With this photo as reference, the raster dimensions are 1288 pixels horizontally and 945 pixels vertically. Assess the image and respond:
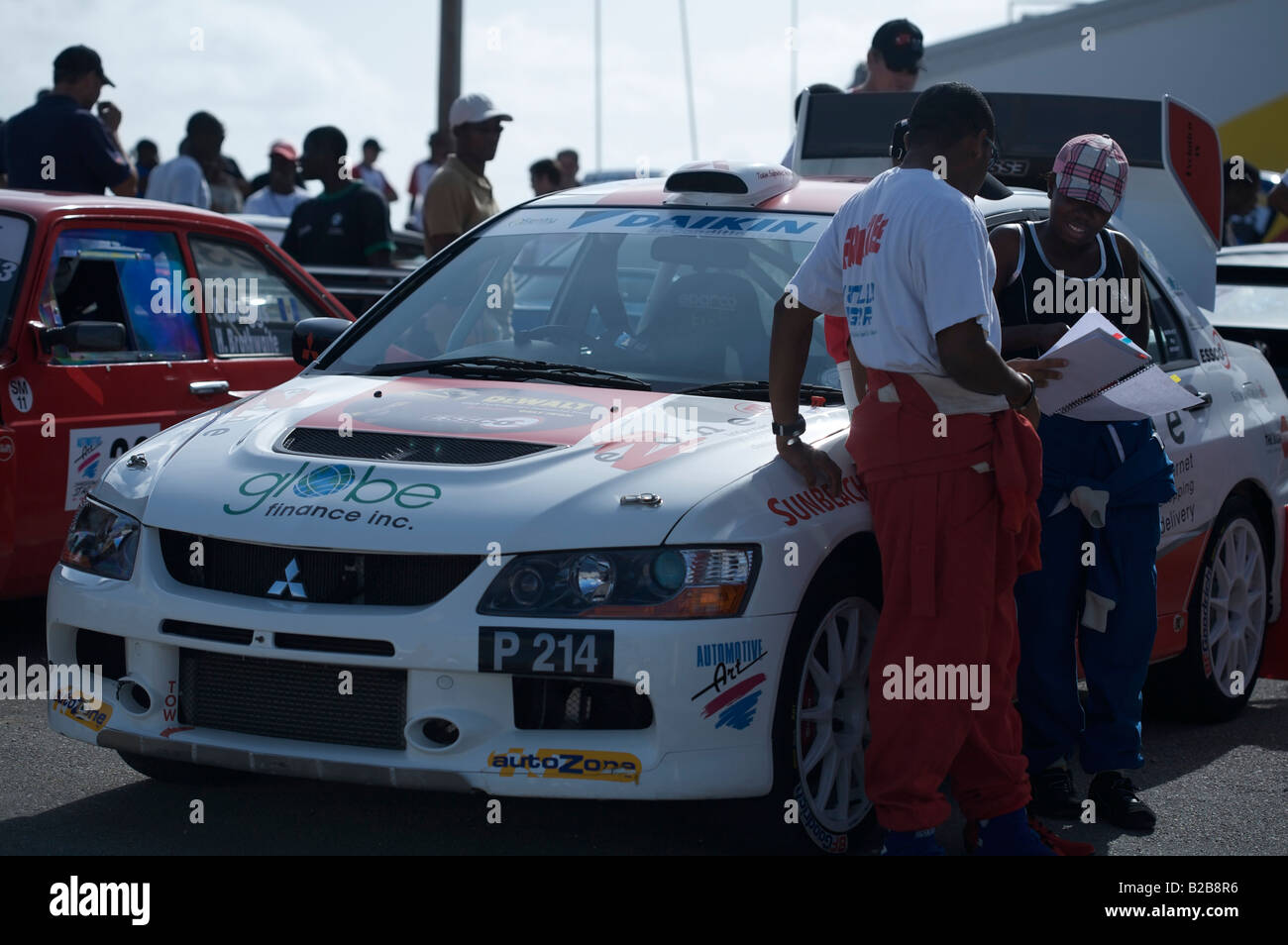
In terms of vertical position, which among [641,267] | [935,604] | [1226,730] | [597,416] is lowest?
[1226,730]

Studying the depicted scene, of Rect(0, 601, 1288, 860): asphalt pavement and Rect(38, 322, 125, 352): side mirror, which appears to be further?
Rect(38, 322, 125, 352): side mirror

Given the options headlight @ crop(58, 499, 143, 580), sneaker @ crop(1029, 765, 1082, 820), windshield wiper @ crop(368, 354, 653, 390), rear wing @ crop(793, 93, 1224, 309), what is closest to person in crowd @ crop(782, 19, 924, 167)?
rear wing @ crop(793, 93, 1224, 309)

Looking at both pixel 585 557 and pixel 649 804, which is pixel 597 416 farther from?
pixel 649 804

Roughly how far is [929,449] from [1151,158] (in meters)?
3.26

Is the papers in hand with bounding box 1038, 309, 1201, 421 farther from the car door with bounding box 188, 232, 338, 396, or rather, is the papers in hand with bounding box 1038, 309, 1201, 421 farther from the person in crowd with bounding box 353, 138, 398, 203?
the person in crowd with bounding box 353, 138, 398, 203

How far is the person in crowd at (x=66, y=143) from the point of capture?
27.0 ft

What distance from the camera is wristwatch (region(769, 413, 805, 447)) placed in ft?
13.4

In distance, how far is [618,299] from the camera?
501cm

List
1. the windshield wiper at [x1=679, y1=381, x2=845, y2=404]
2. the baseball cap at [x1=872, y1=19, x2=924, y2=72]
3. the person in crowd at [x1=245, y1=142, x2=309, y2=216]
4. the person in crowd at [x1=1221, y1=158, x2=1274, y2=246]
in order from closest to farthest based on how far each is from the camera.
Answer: the windshield wiper at [x1=679, y1=381, x2=845, y2=404] → the baseball cap at [x1=872, y1=19, x2=924, y2=72] → the person in crowd at [x1=1221, y1=158, x2=1274, y2=246] → the person in crowd at [x1=245, y1=142, x2=309, y2=216]

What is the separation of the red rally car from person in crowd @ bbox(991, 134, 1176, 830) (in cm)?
331

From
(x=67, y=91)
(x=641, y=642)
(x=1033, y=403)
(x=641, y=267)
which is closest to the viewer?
(x=641, y=642)
